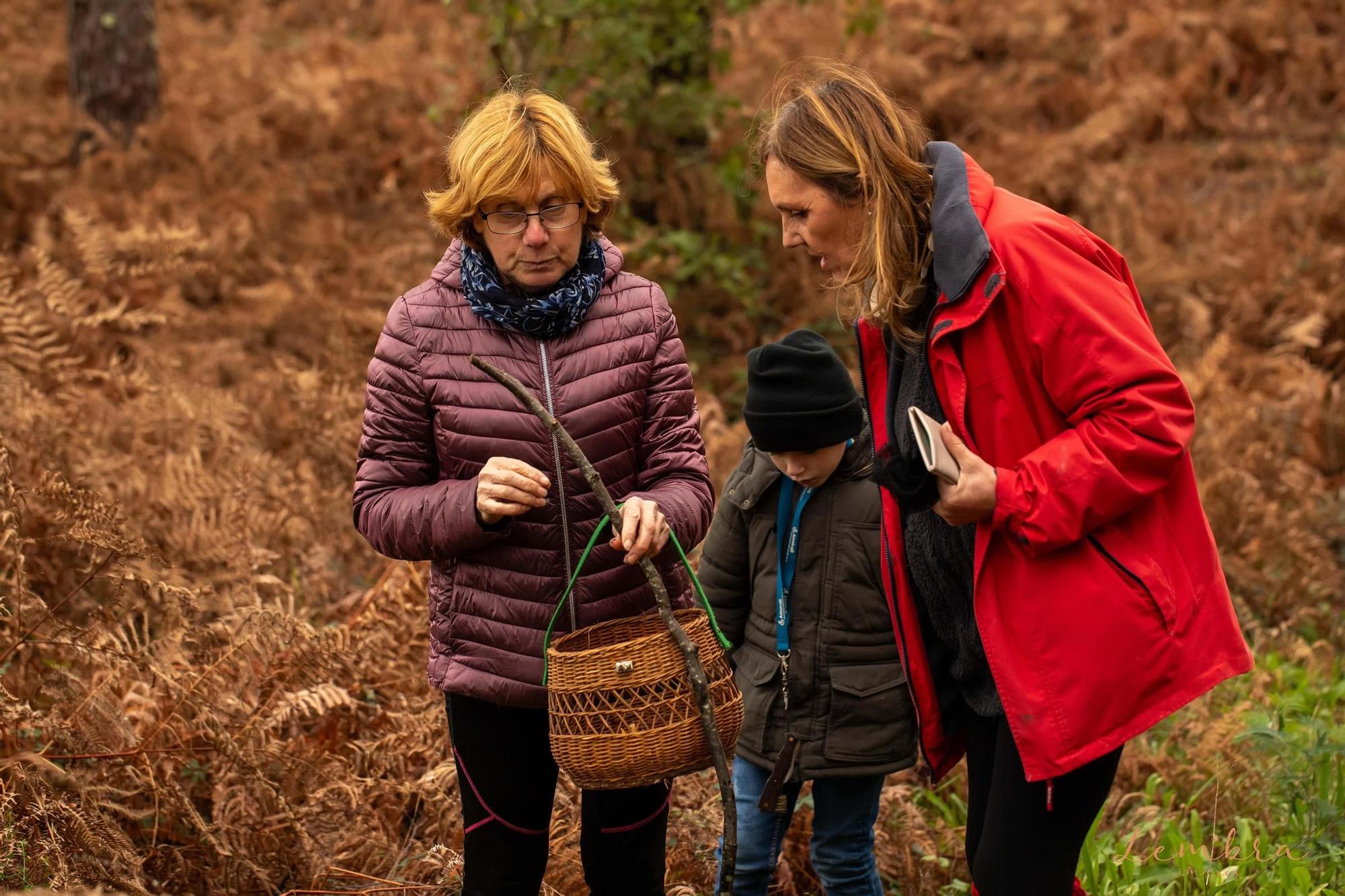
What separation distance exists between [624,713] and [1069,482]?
95 centimetres

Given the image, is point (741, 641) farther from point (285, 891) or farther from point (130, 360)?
point (130, 360)

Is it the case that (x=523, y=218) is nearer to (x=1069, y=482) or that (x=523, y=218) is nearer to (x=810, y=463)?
(x=810, y=463)

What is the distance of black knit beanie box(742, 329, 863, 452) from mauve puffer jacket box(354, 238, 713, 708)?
0.34 metres

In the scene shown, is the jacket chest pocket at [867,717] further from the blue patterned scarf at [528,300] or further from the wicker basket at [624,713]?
the blue patterned scarf at [528,300]

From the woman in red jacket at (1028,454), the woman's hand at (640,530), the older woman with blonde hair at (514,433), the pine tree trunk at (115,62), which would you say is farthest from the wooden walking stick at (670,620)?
the pine tree trunk at (115,62)

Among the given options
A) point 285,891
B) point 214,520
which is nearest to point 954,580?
point 285,891

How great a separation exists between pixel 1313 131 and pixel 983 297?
977 cm

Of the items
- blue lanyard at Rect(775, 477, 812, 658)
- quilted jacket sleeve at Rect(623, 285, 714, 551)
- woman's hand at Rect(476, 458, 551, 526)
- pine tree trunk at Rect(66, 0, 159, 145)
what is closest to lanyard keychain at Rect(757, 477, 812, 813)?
blue lanyard at Rect(775, 477, 812, 658)

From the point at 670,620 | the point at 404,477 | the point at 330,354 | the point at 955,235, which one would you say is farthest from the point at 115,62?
the point at 955,235

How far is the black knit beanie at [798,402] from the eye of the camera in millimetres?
3049

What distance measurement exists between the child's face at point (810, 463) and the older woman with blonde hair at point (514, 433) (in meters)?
0.38

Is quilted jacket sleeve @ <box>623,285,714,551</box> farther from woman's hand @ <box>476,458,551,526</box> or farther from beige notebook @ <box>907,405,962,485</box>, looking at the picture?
beige notebook @ <box>907,405,962,485</box>

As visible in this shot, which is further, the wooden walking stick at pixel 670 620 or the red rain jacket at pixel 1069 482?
the wooden walking stick at pixel 670 620

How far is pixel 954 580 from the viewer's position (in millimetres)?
2693
